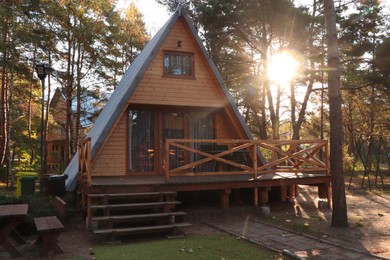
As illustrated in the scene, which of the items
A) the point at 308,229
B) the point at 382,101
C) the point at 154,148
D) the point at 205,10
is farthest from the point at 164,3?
the point at 308,229

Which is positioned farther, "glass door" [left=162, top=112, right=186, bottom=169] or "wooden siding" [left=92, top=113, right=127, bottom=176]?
"glass door" [left=162, top=112, right=186, bottom=169]

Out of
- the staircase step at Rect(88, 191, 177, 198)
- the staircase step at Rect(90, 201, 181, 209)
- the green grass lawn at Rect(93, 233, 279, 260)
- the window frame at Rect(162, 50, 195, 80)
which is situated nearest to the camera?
the green grass lawn at Rect(93, 233, 279, 260)

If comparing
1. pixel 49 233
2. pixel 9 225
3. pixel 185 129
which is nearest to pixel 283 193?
pixel 185 129

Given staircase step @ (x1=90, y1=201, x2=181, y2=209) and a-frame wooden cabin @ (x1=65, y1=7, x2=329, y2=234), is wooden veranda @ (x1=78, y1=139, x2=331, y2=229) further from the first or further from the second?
staircase step @ (x1=90, y1=201, x2=181, y2=209)

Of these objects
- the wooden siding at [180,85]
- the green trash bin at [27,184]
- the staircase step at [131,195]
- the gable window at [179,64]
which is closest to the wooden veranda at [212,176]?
the staircase step at [131,195]

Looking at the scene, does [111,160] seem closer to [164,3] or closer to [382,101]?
[164,3]

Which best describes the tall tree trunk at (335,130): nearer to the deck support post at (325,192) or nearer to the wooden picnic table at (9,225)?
the deck support post at (325,192)

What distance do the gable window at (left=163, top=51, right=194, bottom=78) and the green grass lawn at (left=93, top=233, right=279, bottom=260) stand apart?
5940 mm

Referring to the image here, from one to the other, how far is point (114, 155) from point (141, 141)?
99cm

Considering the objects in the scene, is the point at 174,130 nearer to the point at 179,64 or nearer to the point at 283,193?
the point at 179,64

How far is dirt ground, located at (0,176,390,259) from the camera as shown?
6529 millimetres

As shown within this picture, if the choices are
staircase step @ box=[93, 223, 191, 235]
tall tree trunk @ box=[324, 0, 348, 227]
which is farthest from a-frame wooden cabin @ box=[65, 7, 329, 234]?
staircase step @ box=[93, 223, 191, 235]

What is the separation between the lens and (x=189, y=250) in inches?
245

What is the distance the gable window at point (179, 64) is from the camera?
1146cm
